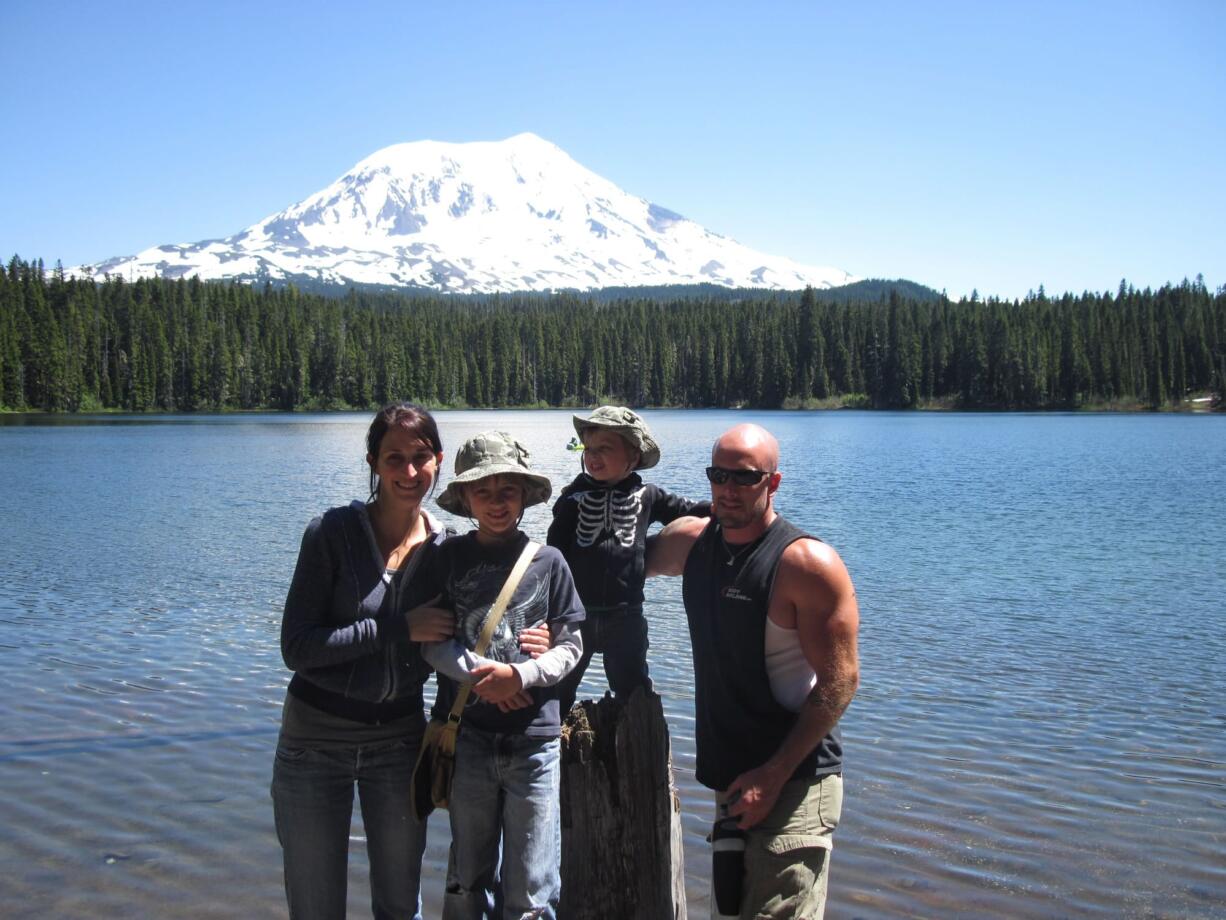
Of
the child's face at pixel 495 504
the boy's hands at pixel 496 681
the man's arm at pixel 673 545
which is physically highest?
the child's face at pixel 495 504

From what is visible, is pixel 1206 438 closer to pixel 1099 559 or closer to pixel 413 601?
pixel 1099 559

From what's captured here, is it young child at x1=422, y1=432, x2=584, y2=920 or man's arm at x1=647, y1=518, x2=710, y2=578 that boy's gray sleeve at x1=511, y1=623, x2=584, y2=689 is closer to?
young child at x1=422, y1=432, x2=584, y2=920

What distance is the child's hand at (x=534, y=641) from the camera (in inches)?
144

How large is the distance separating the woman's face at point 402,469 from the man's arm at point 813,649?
1275 mm

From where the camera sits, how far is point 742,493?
3.56 meters

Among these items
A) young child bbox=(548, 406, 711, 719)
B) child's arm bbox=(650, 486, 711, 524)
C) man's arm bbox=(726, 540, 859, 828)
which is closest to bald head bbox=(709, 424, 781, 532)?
man's arm bbox=(726, 540, 859, 828)

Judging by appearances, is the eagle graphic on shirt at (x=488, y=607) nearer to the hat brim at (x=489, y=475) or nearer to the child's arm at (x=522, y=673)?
the child's arm at (x=522, y=673)

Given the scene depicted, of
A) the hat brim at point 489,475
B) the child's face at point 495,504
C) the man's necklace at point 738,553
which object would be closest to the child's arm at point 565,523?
the hat brim at point 489,475

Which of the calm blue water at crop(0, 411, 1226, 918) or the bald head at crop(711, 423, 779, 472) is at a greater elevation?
the bald head at crop(711, 423, 779, 472)

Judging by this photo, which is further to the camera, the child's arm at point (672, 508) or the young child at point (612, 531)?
the child's arm at point (672, 508)

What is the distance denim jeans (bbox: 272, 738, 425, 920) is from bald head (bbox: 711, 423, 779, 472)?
1500mm

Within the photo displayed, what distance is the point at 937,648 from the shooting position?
11.7 metres

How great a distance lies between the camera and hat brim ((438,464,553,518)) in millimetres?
3760

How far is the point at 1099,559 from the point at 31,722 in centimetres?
1665
